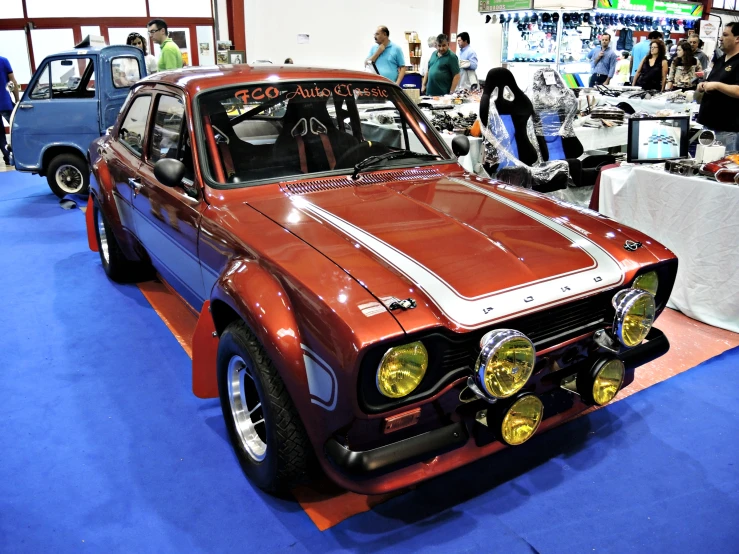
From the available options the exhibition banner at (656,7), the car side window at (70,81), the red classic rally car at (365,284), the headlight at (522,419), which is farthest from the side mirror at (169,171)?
the exhibition banner at (656,7)

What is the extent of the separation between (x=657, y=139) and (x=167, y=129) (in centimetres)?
334

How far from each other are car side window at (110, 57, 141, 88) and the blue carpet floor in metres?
4.33

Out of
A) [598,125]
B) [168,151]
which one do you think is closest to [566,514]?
[168,151]

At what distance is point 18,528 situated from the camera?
7.74ft

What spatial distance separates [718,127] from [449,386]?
14.5ft

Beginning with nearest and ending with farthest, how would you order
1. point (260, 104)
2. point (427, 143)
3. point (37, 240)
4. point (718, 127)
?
point (260, 104) → point (427, 143) → point (718, 127) → point (37, 240)

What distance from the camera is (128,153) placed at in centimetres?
387

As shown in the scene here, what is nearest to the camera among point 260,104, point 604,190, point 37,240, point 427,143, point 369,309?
point 369,309

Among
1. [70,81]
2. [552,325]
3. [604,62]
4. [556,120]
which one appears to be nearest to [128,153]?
[552,325]

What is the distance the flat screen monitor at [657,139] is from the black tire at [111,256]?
12.2 feet

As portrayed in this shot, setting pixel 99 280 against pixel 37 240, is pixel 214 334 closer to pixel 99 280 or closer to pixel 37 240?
pixel 99 280

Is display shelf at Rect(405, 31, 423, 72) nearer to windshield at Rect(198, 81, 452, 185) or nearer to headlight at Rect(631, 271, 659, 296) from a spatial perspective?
windshield at Rect(198, 81, 452, 185)

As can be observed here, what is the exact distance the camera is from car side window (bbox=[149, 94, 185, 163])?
3.17 m

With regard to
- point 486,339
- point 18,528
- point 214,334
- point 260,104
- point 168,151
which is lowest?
point 18,528
